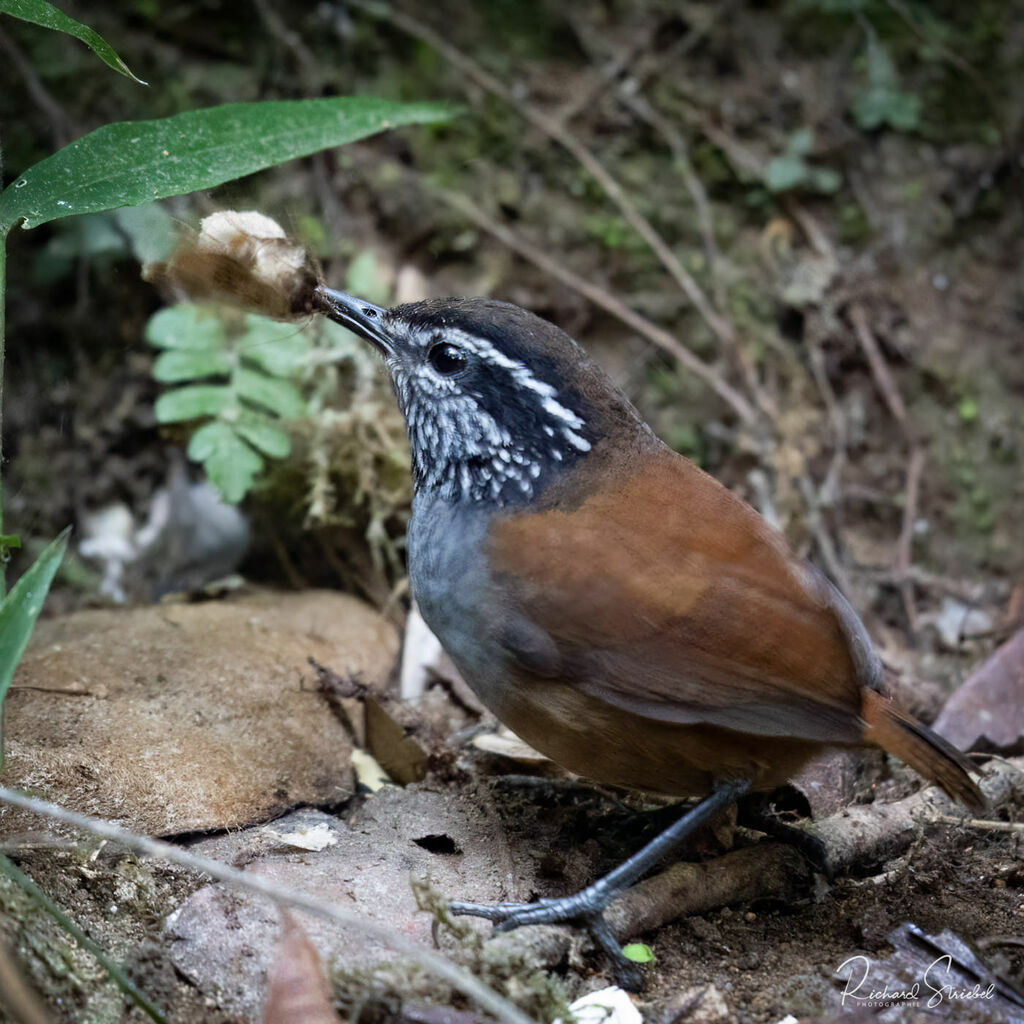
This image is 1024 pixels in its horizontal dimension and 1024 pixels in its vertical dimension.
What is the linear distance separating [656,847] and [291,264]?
2048 mm

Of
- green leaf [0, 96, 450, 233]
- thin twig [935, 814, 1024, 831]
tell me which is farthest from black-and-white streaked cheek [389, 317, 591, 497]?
thin twig [935, 814, 1024, 831]

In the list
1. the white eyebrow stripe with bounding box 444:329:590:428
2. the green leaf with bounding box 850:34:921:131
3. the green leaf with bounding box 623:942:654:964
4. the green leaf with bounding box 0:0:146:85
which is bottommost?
the green leaf with bounding box 623:942:654:964

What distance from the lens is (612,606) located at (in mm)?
2797

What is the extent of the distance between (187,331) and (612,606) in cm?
263

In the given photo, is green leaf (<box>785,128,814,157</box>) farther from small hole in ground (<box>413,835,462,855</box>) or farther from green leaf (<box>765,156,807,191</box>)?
small hole in ground (<box>413,835,462,855</box>)

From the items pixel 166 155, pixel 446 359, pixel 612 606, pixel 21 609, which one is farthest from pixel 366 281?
pixel 21 609

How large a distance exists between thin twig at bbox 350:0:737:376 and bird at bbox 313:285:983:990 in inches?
Answer: 103

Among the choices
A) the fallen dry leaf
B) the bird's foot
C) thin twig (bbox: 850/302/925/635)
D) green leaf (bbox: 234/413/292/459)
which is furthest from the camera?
thin twig (bbox: 850/302/925/635)

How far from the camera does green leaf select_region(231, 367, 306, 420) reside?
4586mm

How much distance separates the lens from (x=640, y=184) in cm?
599

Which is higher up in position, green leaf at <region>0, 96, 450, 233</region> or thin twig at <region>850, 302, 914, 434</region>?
green leaf at <region>0, 96, 450, 233</region>

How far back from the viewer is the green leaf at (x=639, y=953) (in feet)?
8.95

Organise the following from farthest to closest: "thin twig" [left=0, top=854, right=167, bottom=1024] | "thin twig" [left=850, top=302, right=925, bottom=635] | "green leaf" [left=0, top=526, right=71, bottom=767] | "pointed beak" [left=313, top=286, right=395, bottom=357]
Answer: "thin twig" [left=850, top=302, right=925, bottom=635] < "pointed beak" [left=313, top=286, right=395, bottom=357] < "green leaf" [left=0, top=526, right=71, bottom=767] < "thin twig" [left=0, top=854, right=167, bottom=1024]

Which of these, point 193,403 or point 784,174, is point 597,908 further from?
point 784,174
